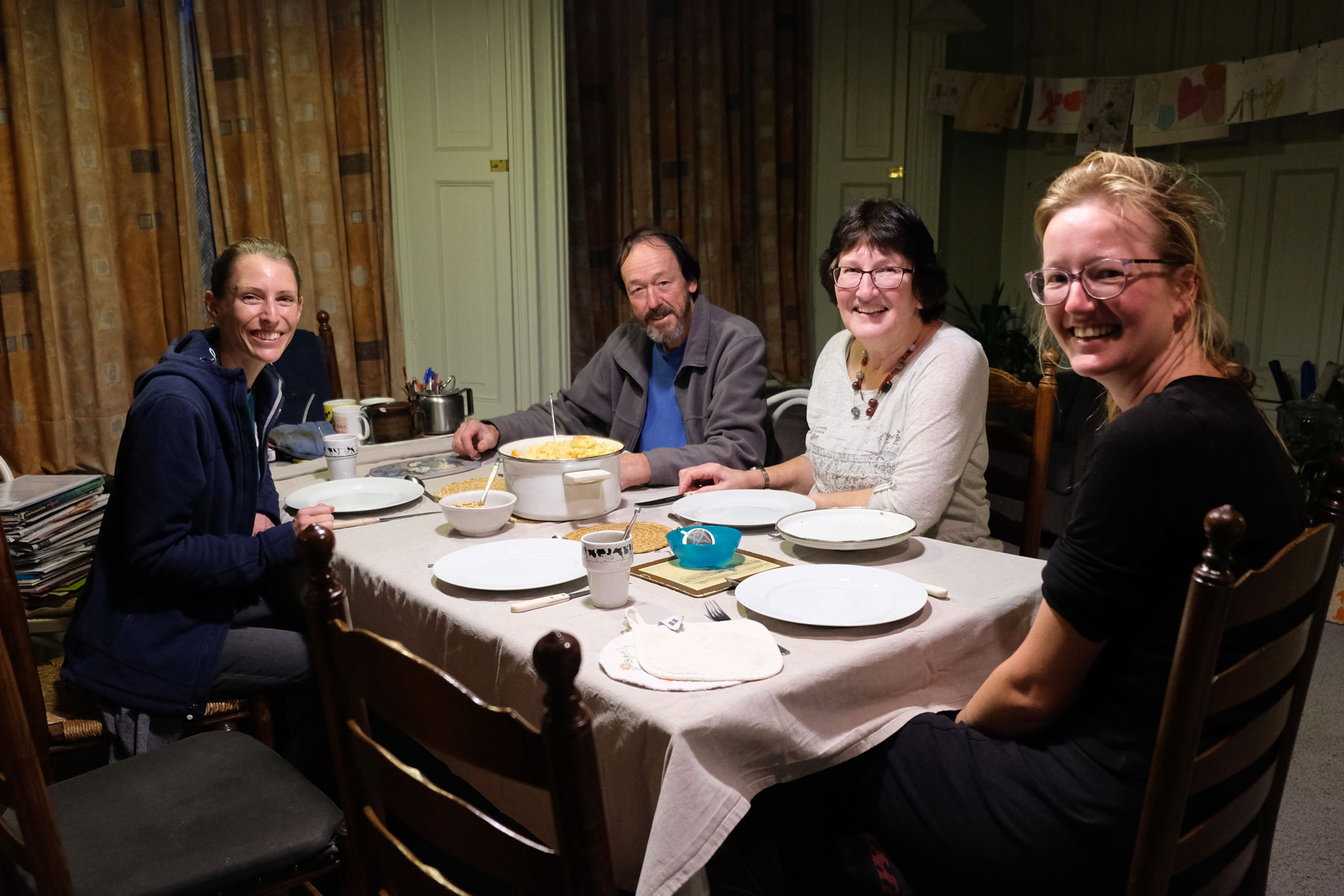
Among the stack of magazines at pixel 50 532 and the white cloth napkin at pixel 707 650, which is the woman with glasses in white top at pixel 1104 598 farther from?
the stack of magazines at pixel 50 532

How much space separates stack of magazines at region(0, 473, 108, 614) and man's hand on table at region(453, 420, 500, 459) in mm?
882

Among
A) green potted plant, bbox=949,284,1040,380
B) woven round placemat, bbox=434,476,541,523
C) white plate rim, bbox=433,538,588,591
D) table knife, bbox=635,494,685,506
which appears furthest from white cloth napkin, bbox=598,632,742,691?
green potted plant, bbox=949,284,1040,380

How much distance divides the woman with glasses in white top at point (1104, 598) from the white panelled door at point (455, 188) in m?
2.74

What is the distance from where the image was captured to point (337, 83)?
3.81 metres

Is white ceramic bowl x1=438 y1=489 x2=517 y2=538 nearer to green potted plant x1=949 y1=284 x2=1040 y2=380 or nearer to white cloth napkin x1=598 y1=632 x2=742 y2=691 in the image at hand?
white cloth napkin x1=598 y1=632 x2=742 y2=691

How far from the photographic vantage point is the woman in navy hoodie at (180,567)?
1651 millimetres

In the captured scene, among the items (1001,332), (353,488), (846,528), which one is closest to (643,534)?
(846,528)

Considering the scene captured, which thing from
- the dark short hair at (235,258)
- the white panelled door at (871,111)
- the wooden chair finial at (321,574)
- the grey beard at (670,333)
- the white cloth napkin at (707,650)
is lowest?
the white cloth napkin at (707,650)

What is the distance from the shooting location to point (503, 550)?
1614 mm

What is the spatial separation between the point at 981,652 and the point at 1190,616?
47 cm

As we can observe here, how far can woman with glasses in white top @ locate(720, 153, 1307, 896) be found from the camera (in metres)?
1.05

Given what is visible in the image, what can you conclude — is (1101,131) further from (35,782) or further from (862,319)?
(35,782)

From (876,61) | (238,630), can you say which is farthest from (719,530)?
(876,61)

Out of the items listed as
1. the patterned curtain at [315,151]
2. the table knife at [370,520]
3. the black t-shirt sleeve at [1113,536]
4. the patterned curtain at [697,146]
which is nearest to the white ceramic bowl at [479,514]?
the table knife at [370,520]
